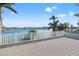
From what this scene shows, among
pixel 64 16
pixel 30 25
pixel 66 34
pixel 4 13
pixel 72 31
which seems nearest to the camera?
pixel 4 13

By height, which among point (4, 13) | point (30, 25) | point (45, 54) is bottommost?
point (45, 54)

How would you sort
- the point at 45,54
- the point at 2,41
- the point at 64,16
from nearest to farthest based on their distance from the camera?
the point at 45,54 < the point at 2,41 < the point at 64,16

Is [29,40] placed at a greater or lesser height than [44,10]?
lesser

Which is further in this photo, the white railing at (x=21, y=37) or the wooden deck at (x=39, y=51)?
the white railing at (x=21, y=37)

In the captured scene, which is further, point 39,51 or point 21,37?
point 21,37

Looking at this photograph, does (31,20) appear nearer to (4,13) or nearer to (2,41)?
(4,13)

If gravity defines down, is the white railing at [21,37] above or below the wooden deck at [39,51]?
above

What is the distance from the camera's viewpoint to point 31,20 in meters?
9.05

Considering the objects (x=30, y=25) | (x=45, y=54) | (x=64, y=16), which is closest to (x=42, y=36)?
(x=30, y=25)

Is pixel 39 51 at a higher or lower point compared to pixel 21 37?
lower

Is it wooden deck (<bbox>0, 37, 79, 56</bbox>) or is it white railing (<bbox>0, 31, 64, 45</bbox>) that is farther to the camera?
white railing (<bbox>0, 31, 64, 45</bbox>)

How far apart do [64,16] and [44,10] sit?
1.49 metres

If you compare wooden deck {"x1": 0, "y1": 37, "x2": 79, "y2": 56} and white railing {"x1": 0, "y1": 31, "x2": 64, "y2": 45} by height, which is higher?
white railing {"x1": 0, "y1": 31, "x2": 64, "y2": 45}

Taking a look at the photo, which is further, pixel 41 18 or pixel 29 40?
pixel 41 18
